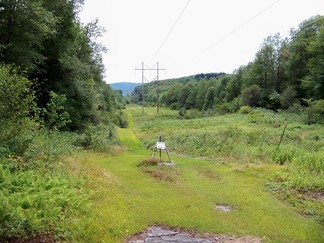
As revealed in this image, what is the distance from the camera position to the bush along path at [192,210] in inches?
302

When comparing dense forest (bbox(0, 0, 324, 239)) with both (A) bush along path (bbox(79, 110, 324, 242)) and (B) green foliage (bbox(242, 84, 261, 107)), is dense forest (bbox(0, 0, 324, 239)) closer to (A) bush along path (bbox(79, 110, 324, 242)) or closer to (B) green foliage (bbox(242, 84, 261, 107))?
(A) bush along path (bbox(79, 110, 324, 242))

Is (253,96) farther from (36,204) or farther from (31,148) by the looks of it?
(36,204)

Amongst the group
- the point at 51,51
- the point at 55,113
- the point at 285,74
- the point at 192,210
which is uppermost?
the point at 285,74

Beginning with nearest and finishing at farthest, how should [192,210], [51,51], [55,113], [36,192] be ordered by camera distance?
A: [36,192] < [192,210] < [55,113] < [51,51]

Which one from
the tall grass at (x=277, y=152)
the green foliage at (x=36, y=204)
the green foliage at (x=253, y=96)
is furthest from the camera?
the green foliage at (x=253, y=96)

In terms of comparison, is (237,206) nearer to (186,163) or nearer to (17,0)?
(186,163)

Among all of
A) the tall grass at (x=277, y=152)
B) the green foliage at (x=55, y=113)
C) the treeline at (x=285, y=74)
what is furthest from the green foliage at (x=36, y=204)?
the treeline at (x=285, y=74)

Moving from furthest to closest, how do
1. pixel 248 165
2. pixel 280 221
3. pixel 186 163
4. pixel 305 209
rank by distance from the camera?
pixel 186 163 → pixel 248 165 → pixel 305 209 → pixel 280 221

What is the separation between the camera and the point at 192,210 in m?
9.45

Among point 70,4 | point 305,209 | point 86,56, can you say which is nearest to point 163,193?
point 305,209

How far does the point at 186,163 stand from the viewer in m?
17.9

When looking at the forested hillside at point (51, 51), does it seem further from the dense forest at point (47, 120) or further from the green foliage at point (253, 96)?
the green foliage at point (253, 96)

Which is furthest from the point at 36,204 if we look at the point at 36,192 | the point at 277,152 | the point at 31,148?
the point at 277,152

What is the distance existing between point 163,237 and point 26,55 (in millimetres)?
16018
